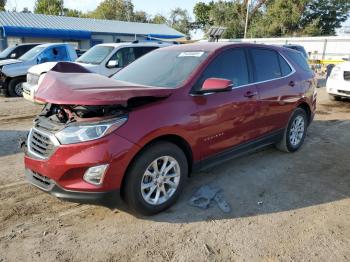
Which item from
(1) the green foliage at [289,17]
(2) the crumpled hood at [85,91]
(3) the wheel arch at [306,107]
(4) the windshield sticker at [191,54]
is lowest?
(3) the wheel arch at [306,107]

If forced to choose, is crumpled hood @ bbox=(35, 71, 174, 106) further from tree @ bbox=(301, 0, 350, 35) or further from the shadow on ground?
tree @ bbox=(301, 0, 350, 35)

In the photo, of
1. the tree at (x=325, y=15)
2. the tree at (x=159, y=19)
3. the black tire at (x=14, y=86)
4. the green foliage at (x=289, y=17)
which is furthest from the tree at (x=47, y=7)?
the black tire at (x=14, y=86)

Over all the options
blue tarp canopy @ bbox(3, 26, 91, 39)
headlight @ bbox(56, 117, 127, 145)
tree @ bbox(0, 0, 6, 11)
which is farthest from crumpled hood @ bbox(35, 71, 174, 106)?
tree @ bbox(0, 0, 6, 11)

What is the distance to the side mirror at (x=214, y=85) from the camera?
3764 mm

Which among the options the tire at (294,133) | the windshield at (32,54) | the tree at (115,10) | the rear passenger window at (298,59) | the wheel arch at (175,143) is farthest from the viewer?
the tree at (115,10)

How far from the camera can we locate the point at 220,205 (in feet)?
→ 12.8

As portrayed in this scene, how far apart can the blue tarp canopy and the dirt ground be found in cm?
2671

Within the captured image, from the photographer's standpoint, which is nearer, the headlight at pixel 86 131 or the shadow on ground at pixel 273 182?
the headlight at pixel 86 131

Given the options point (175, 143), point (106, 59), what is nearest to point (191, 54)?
point (175, 143)

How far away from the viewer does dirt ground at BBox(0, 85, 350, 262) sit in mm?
3092

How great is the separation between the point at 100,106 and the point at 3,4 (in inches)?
2568

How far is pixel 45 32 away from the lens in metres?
29.7

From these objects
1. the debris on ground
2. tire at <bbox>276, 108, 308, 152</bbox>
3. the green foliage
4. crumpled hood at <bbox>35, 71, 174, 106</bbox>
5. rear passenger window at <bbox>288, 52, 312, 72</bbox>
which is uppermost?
the green foliage

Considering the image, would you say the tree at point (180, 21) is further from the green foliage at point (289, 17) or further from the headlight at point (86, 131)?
the headlight at point (86, 131)
